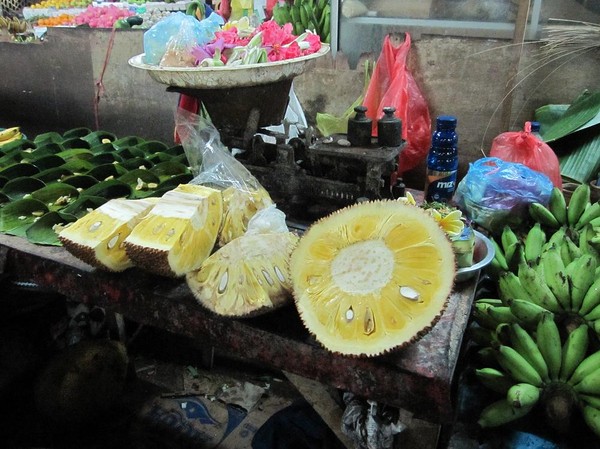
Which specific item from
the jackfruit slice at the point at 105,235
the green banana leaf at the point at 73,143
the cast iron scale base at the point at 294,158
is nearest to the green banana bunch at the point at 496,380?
Answer: the cast iron scale base at the point at 294,158

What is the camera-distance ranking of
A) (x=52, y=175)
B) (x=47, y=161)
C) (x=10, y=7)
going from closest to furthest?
(x=52, y=175), (x=47, y=161), (x=10, y=7)

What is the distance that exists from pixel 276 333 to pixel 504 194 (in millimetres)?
1358

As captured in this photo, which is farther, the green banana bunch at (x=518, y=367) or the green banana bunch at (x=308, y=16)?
the green banana bunch at (x=308, y=16)

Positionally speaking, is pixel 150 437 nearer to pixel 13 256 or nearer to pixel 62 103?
pixel 13 256

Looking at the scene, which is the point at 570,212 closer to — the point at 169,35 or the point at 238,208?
the point at 238,208

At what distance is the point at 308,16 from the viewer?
14.5 ft

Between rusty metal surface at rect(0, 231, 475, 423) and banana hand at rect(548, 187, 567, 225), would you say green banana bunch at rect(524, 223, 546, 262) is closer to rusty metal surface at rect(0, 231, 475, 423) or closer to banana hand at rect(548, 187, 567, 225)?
banana hand at rect(548, 187, 567, 225)

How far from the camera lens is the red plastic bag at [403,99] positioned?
3209 millimetres

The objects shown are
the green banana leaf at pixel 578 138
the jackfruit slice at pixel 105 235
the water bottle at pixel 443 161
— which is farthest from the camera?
the green banana leaf at pixel 578 138

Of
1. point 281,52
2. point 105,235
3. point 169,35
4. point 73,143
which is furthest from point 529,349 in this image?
point 73,143

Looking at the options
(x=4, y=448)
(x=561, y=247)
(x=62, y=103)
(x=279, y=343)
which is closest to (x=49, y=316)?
(x=4, y=448)

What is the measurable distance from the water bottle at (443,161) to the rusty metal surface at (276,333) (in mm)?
706

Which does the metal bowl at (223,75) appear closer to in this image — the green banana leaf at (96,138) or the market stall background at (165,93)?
the green banana leaf at (96,138)

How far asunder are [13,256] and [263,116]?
115 centimetres
